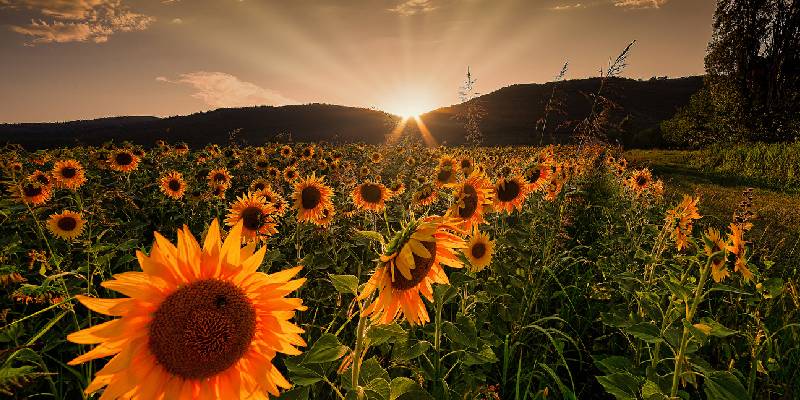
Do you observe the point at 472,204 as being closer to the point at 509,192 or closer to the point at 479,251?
the point at 479,251

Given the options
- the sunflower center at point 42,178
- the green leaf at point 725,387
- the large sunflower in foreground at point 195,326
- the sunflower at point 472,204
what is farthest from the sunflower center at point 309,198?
the sunflower center at point 42,178

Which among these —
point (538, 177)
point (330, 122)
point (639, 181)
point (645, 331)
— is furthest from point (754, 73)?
point (330, 122)

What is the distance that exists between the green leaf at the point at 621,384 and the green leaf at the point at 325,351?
1168 millimetres

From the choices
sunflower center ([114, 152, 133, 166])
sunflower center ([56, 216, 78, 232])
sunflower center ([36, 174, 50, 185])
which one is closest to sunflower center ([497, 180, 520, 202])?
sunflower center ([56, 216, 78, 232])

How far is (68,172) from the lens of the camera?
593cm

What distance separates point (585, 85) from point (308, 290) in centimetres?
8461

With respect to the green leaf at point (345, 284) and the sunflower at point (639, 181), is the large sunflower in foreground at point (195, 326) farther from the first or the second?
the sunflower at point (639, 181)

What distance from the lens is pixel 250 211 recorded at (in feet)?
11.9

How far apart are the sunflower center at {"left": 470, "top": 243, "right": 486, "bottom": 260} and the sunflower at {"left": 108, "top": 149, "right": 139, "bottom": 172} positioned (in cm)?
702

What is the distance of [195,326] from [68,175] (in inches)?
252

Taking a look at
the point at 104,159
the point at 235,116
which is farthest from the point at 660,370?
the point at 235,116

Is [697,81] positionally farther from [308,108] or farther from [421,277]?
[421,277]

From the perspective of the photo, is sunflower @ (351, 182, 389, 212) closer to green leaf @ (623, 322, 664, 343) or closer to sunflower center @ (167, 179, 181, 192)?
sunflower center @ (167, 179, 181, 192)

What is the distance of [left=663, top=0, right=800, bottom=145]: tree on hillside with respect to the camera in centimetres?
2753
